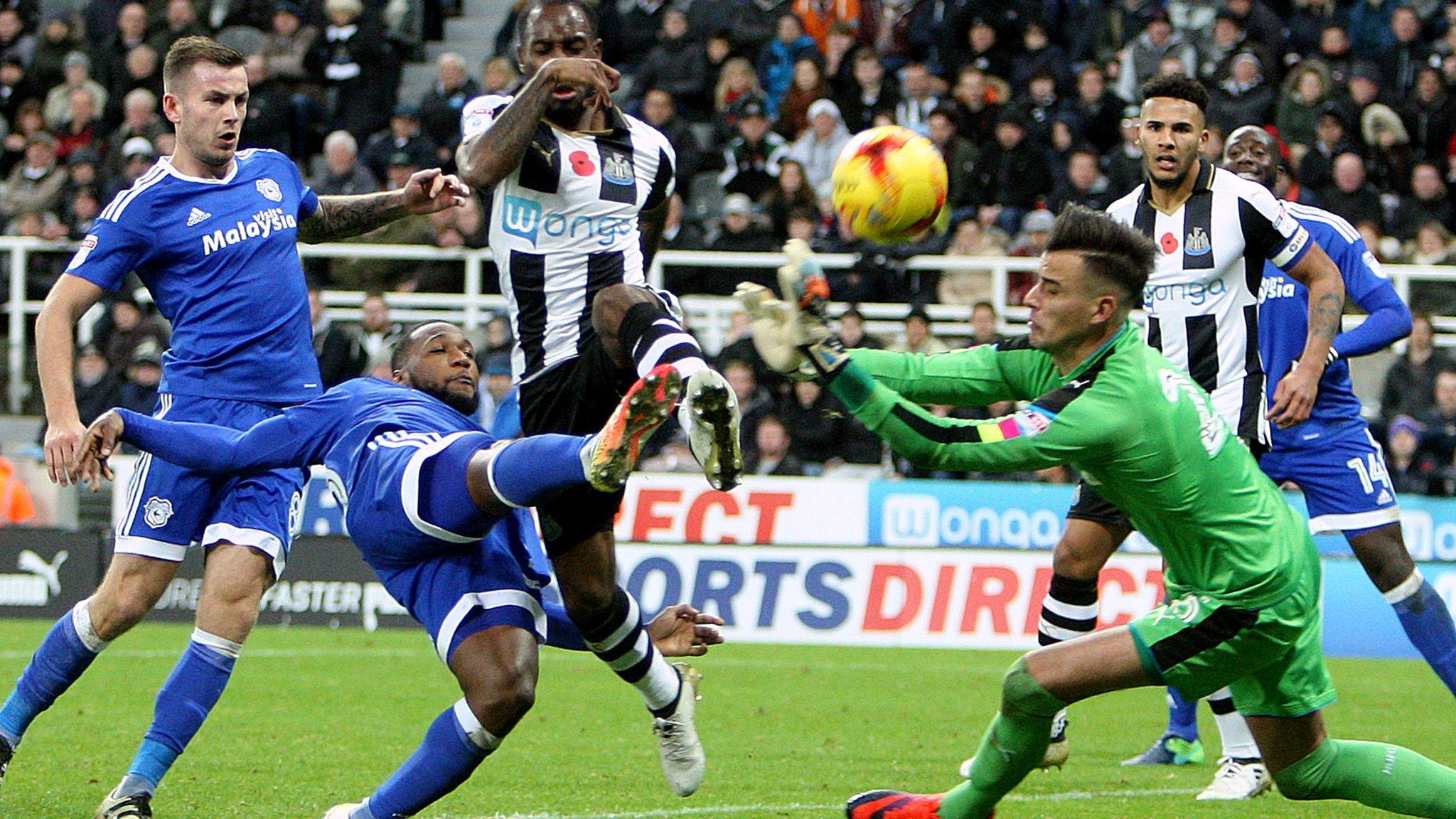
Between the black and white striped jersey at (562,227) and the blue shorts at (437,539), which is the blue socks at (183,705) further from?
the black and white striped jersey at (562,227)

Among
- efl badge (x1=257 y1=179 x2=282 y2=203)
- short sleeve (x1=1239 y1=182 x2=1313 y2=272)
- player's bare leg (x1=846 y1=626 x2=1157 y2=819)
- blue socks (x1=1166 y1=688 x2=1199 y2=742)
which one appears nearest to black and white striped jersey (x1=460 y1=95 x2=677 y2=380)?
efl badge (x1=257 y1=179 x2=282 y2=203)

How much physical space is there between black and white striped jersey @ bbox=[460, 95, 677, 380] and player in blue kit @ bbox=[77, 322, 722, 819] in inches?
17.5

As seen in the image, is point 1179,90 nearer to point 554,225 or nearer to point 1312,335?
point 1312,335

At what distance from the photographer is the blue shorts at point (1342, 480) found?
307 inches

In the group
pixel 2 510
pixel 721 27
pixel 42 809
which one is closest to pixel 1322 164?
pixel 721 27

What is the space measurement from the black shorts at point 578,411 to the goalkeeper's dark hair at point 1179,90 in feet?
8.20

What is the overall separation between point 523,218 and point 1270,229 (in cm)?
301

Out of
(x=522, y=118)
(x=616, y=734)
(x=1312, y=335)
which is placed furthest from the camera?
(x=616, y=734)

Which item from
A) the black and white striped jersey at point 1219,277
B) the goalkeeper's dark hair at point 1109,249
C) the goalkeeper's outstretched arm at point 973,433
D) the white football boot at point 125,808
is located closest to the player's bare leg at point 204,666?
the white football boot at point 125,808

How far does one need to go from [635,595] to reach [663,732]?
701 centimetres

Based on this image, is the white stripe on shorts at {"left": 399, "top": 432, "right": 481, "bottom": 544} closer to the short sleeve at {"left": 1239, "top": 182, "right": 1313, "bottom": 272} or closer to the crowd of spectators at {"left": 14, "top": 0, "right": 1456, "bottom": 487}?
the short sleeve at {"left": 1239, "top": 182, "right": 1313, "bottom": 272}

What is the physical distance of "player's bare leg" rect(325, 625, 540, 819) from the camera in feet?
18.1

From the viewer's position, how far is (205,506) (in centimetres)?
652

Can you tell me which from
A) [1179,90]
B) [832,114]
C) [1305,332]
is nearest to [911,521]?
[832,114]
